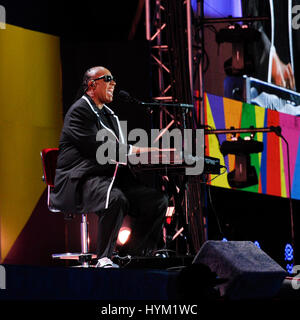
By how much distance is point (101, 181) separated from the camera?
445cm

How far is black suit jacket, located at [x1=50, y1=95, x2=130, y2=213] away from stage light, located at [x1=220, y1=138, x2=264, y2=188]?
72.7 inches

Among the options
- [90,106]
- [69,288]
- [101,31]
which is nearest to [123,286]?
[69,288]

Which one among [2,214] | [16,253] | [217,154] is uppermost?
[217,154]

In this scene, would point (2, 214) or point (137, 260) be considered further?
point (2, 214)

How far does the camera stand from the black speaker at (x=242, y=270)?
108 inches

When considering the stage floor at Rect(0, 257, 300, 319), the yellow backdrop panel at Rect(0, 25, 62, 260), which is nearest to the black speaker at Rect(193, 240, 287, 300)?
the stage floor at Rect(0, 257, 300, 319)

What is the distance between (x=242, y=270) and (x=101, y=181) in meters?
1.88

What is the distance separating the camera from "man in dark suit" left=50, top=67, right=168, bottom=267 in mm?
4379

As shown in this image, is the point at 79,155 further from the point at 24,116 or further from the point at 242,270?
the point at 242,270

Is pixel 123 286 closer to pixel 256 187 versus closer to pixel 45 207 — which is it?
pixel 45 207

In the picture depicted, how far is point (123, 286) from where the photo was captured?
2850 millimetres

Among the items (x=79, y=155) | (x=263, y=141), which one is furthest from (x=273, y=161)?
(x=79, y=155)

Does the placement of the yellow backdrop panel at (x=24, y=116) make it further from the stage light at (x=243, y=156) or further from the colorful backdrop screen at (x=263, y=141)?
the colorful backdrop screen at (x=263, y=141)

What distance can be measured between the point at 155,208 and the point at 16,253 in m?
1.60
